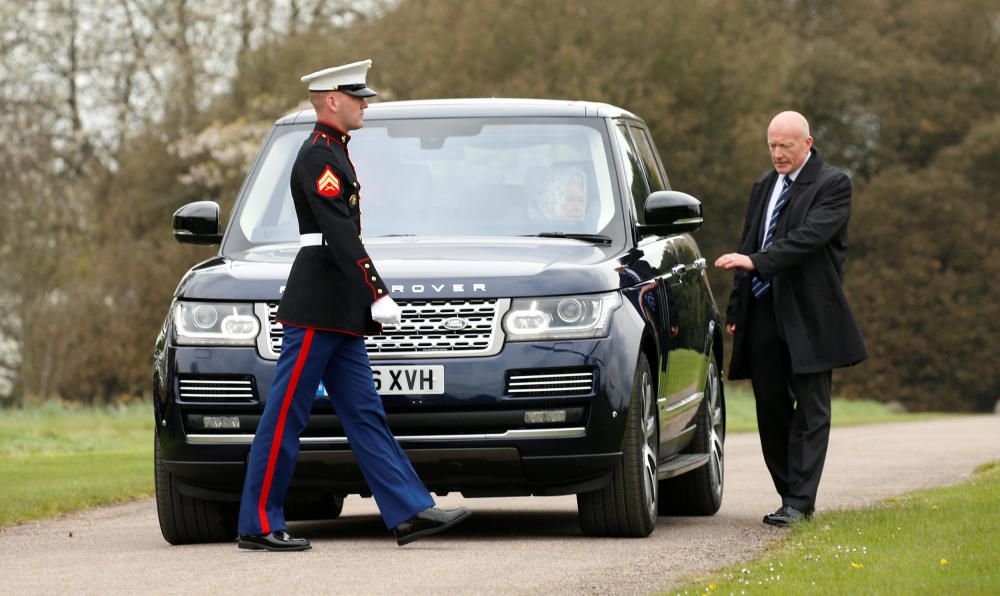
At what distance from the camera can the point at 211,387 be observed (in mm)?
8609

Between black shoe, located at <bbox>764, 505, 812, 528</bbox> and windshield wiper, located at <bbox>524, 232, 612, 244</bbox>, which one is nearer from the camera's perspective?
windshield wiper, located at <bbox>524, 232, 612, 244</bbox>

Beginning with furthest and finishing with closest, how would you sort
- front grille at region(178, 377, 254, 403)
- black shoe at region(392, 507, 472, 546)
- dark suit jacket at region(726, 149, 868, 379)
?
dark suit jacket at region(726, 149, 868, 379)
front grille at region(178, 377, 254, 403)
black shoe at region(392, 507, 472, 546)

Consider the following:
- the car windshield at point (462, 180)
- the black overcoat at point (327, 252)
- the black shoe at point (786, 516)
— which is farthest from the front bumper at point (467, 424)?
the black shoe at point (786, 516)

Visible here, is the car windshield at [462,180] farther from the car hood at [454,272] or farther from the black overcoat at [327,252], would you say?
the black overcoat at [327,252]

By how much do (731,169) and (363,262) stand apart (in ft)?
132

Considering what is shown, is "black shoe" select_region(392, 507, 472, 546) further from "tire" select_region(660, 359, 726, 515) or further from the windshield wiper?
"tire" select_region(660, 359, 726, 515)

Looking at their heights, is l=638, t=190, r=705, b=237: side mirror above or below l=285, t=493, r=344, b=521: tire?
above

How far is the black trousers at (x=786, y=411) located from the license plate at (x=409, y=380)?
83.3 inches

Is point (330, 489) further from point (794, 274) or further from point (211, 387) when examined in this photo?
point (794, 274)

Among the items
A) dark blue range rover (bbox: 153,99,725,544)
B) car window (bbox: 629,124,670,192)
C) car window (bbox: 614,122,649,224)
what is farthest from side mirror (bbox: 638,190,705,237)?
car window (bbox: 629,124,670,192)

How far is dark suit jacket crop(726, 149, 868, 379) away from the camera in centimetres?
977

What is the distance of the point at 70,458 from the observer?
1669 cm

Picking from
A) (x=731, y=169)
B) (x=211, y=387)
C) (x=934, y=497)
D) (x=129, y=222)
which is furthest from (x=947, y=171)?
(x=211, y=387)

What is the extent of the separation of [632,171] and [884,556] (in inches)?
118
